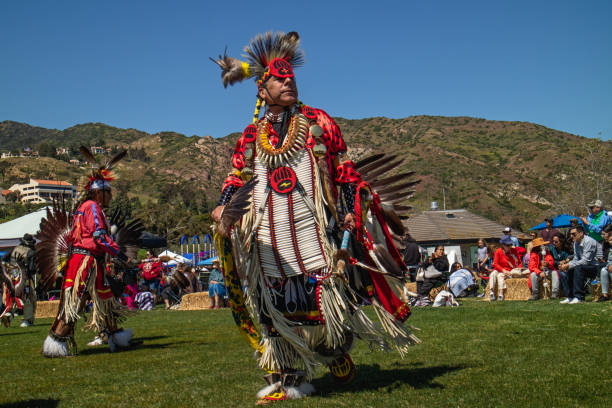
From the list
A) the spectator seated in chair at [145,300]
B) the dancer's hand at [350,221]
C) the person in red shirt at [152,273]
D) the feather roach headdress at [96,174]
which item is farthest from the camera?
the person in red shirt at [152,273]

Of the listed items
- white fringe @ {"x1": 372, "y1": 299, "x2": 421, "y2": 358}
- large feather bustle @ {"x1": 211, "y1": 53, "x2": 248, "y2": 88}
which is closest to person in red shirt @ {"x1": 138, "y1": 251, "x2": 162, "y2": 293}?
large feather bustle @ {"x1": 211, "y1": 53, "x2": 248, "y2": 88}

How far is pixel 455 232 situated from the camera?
3622 cm

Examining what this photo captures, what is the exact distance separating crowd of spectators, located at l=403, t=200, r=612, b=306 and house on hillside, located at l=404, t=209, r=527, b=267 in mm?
18262

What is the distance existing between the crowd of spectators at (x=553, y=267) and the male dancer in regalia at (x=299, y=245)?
7146 millimetres

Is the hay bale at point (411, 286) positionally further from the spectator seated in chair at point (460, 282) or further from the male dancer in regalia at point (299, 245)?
the male dancer in regalia at point (299, 245)

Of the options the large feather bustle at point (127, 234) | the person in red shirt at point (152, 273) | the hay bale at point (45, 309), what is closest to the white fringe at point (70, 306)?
the large feather bustle at point (127, 234)

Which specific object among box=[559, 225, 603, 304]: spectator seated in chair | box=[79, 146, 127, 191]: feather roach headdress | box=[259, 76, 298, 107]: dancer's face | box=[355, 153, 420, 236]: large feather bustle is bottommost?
box=[559, 225, 603, 304]: spectator seated in chair

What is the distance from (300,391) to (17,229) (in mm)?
23248

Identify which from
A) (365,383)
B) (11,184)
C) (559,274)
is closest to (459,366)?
(365,383)

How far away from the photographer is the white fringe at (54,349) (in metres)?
7.14

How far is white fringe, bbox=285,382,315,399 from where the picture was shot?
14.1 feet

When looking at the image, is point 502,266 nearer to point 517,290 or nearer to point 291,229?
point 517,290

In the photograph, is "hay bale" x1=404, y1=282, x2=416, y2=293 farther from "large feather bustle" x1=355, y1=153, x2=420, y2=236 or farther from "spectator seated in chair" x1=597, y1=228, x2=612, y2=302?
"large feather bustle" x1=355, y1=153, x2=420, y2=236

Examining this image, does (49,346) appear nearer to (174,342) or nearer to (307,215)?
(174,342)
